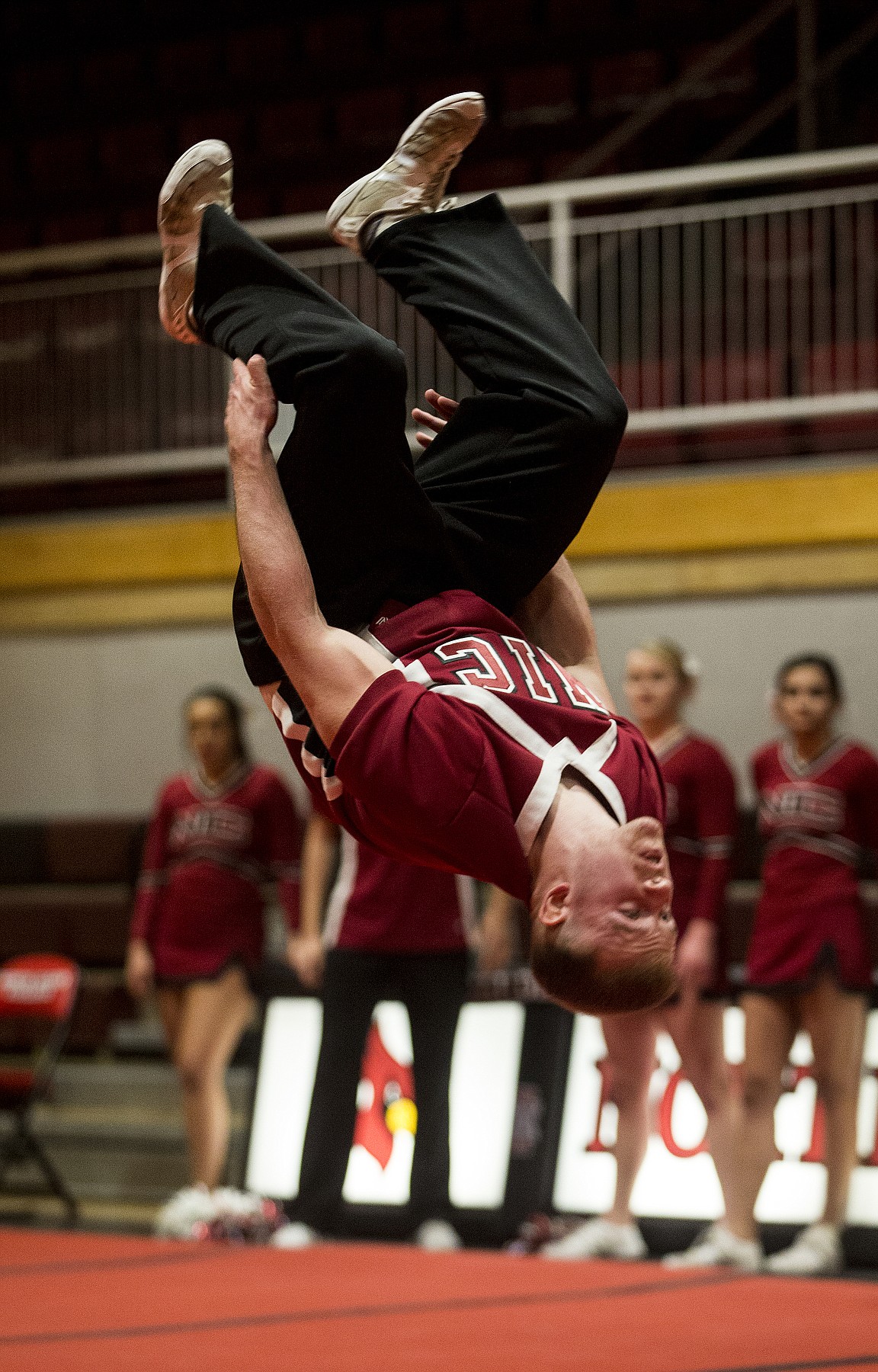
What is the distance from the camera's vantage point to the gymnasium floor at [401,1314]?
3545 millimetres

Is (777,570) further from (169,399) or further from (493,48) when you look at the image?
(493,48)

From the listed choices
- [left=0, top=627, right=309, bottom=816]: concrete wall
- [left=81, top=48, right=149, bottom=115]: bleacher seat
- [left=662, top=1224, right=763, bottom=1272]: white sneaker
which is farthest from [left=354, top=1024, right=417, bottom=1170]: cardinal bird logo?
[left=81, top=48, right=149, bottom=115]: bleacher seat

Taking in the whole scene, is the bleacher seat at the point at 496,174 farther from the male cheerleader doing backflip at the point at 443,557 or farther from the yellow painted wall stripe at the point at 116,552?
the male cheerleader doing backflip at the point at 443,557

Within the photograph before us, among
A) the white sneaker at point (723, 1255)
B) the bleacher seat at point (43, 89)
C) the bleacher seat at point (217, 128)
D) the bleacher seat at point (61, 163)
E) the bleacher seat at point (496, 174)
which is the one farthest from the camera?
the bleacher seat at point (43, 89)

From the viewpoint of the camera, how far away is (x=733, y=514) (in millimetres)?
7195

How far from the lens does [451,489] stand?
3.04 metres

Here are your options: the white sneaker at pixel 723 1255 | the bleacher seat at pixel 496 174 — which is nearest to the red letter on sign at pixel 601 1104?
the white sneaker at pixel 723 1255

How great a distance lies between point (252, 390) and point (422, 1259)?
2940 millimetres

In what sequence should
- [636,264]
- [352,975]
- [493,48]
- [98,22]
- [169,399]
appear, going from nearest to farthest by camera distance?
[352,975], [636,264], [169,399], [493,48], [98,22]

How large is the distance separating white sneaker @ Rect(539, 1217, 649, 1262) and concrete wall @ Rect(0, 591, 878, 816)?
2629mm

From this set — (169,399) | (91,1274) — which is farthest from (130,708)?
(91,1274)

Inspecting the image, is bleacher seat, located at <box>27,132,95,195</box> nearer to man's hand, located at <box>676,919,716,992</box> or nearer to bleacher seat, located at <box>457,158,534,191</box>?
bleacher seat, located at <box>457,158,534,191</box>

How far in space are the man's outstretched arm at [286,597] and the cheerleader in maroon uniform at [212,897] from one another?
3.20 metres

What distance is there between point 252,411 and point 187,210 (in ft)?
1.57
